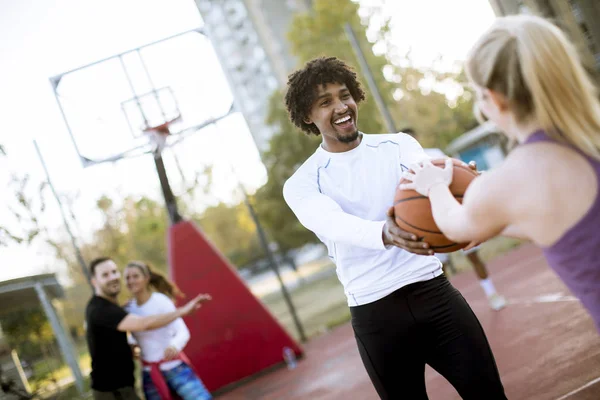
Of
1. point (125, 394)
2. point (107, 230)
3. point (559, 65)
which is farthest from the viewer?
point (107, 230)

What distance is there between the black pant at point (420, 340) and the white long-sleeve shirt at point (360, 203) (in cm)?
7

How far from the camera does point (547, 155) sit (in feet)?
5.81

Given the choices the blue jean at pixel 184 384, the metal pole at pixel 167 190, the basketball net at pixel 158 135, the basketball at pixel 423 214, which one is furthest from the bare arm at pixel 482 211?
the basketball net at pixel 158 135

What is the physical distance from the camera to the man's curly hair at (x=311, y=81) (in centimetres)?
312

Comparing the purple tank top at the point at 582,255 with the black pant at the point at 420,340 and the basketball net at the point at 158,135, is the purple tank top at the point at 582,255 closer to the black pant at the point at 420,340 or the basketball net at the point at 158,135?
the black pant at the point at 420,340

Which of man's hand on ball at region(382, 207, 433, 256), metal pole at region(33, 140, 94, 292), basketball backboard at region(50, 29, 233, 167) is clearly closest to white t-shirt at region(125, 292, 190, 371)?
man's hand on ball at region(382, 207, 433, 256)

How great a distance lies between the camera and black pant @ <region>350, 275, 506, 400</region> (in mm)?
2688

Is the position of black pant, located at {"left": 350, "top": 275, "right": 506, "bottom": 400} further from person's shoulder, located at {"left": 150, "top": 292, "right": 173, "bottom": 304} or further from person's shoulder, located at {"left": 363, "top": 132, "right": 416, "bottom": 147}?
person's shoulder, located at {"left": 150, "top": 292, "right": 173, "bottom": 304}

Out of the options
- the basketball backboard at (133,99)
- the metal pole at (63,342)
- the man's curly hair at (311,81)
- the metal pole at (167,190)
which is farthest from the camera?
the metal pole at (63,342)

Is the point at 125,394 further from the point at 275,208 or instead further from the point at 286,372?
the point at 275,208

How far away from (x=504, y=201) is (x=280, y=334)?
8.85 m

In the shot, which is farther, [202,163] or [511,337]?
[202,163]

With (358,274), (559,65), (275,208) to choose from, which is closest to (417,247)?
(358,274)

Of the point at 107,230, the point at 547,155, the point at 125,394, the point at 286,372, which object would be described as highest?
the point at 107,230
